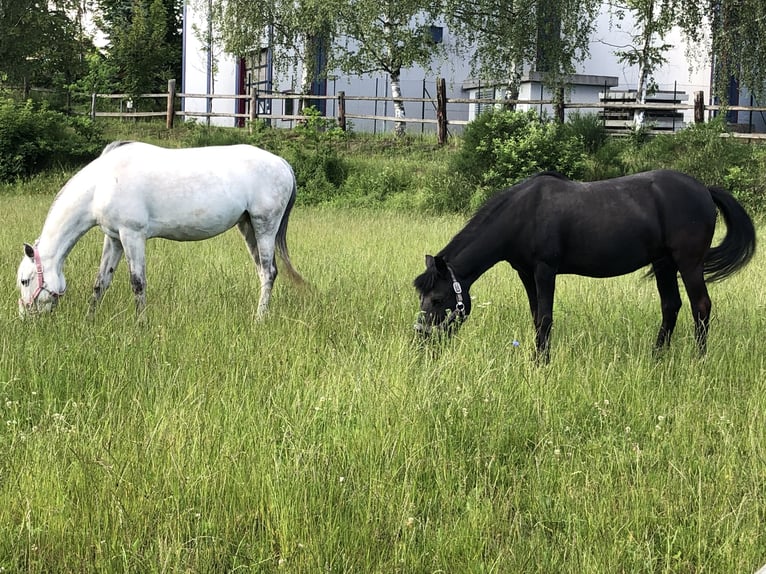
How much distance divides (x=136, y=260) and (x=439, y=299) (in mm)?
2653

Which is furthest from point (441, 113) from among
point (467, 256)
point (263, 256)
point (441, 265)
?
point (441, 265)

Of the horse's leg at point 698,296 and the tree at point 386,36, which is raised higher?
the tree at point 386,36

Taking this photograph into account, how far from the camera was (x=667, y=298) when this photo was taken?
5.98 metres

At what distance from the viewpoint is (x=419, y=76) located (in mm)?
28141

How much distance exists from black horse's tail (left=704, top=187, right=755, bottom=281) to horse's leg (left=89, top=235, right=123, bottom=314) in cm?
Result: 467

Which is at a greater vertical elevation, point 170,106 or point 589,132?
point 170,106

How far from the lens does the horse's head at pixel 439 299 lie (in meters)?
5.21

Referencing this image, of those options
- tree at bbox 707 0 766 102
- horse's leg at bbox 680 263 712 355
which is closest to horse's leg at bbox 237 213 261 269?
horse's leg at bbox 680 263 712 355

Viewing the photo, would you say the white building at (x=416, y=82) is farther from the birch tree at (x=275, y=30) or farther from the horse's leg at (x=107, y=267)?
the horse's leg at (x=107, y=267)

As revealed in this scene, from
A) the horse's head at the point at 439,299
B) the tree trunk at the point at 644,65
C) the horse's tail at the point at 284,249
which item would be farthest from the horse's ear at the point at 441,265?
the tree trunk at the point at 644,65

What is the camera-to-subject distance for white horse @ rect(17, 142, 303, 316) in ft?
20.5

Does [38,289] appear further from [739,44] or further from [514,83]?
[514,83]

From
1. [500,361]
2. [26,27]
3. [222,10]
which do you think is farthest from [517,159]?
[26,27]

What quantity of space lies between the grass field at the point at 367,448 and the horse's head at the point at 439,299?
187 millimetres
